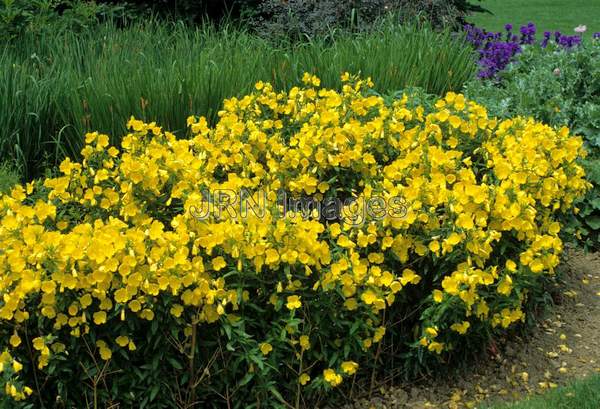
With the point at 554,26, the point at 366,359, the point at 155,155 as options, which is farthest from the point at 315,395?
the point at 554,26

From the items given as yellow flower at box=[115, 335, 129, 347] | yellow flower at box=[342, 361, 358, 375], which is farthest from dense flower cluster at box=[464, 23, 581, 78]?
yellow flower at box=[115, 335, 129, 347]

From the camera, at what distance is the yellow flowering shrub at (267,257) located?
9.31 feet

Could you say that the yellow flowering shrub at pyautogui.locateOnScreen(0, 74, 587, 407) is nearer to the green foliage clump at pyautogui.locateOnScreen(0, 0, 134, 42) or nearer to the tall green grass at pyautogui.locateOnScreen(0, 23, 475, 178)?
the tall green grass at pyautogui.locateOnScreen(0, 23, 475, 178)

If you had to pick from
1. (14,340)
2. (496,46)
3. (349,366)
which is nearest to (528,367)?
(349,366)

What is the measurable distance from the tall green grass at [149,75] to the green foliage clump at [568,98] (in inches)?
15.1

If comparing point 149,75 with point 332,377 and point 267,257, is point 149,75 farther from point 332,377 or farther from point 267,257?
point 332,377

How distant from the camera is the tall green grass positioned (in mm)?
4488

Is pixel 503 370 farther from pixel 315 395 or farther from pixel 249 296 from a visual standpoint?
pixel 249 296

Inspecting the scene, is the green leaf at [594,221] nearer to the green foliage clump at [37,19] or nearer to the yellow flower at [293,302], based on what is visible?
the yellow flower at [293,302]

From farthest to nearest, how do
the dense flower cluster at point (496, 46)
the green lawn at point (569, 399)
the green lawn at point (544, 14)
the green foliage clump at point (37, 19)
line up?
the green lawn at point (544, 14), the dense flower cluster at point (496, 46), the green foliage clump at point (37, 19), the green lawn at point (569, 399)

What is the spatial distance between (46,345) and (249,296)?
2.48 feet

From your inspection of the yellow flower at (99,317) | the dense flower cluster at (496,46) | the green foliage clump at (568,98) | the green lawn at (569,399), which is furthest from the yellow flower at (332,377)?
the dense flower cluster at (496,46)

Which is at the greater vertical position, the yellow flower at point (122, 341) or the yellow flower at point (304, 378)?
the yellow flower at point (122, 341)

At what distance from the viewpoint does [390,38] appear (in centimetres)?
589
